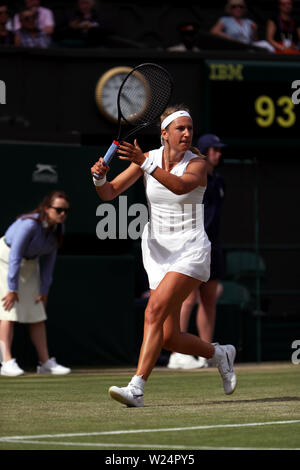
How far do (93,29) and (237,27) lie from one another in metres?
2.57

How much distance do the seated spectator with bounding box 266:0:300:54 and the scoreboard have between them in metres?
1.46

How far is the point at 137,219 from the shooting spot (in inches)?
470

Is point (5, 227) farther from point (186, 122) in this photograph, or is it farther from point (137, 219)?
point (186, 122)

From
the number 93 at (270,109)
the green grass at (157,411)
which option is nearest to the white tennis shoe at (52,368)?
the green grass at (157,411)

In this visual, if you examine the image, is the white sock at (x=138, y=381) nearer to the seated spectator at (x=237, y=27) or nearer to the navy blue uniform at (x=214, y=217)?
the navy blue uniform at (x=214, y=217)

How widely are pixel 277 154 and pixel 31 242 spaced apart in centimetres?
607

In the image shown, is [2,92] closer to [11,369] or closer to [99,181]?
[11,369]

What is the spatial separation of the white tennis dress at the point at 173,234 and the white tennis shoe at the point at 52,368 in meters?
3.69

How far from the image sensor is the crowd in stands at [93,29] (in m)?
14.2

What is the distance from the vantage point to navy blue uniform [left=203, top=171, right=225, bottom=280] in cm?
1085

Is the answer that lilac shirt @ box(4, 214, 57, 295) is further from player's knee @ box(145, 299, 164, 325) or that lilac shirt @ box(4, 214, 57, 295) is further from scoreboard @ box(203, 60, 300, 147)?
scoreboard @ box(203, 60, 300, 147)

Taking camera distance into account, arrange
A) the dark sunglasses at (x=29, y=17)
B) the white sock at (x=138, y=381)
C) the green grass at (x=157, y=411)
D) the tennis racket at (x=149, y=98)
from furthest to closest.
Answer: the dark sunglasses at (x=29, y=17), the tennis racket at (x=149, y=98), the white sock at (x=138, y=381), the green grass at (x=157, y=411)
